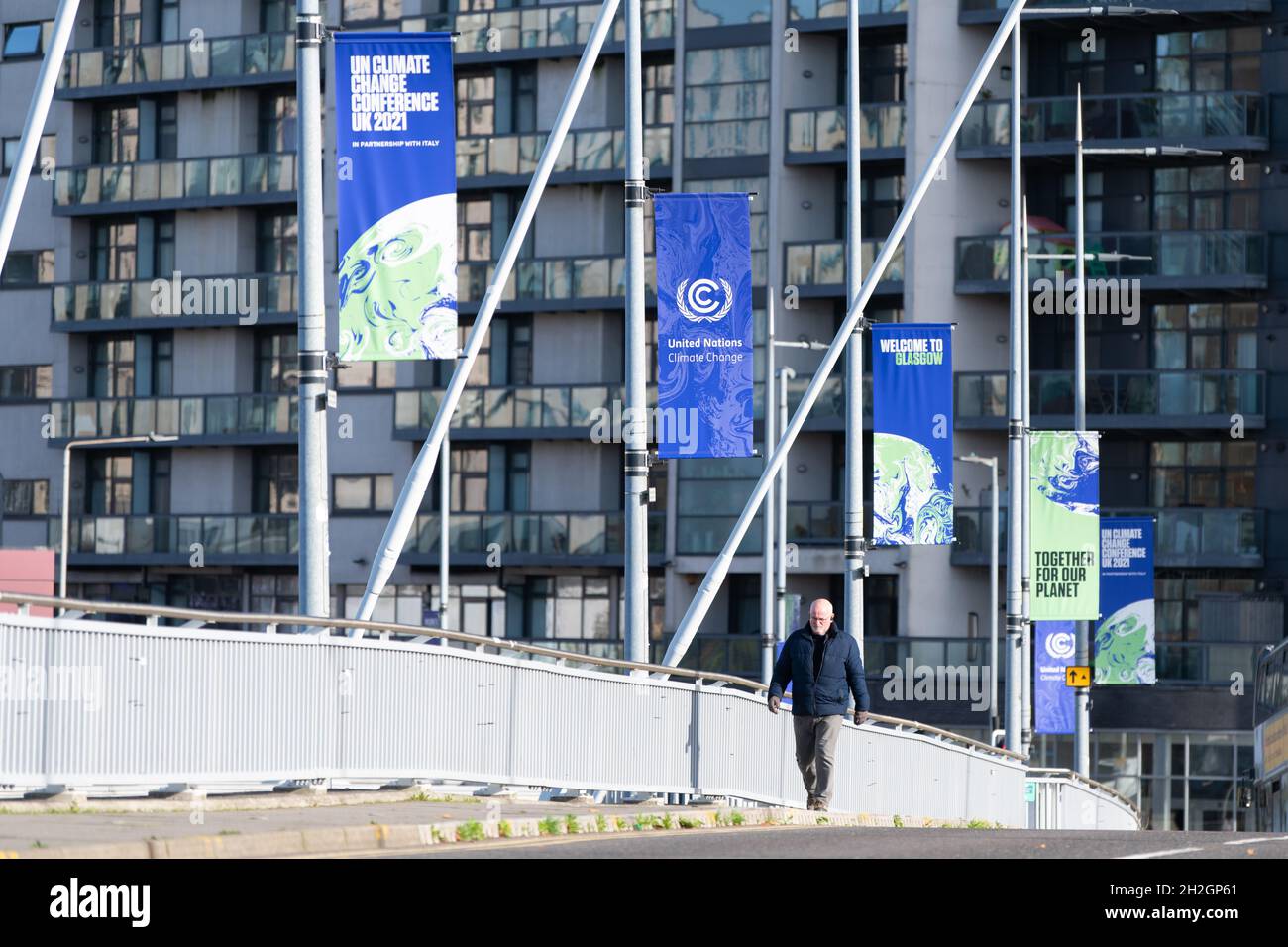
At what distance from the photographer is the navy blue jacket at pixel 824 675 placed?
22.9m

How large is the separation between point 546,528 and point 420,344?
46.0 meters

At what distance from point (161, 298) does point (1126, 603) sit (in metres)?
30.2

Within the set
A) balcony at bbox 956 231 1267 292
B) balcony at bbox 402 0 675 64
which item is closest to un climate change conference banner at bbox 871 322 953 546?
balcony at bbox 956 231 1267 292

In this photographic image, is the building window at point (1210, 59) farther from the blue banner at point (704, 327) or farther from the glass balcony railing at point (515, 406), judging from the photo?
the blue banner at point (704, 327)

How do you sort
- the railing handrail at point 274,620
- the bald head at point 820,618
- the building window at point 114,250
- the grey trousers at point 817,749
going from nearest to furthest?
1. the railing handrail at point 274,620
2. the bald head at point 820,618
3. the grey trousers at point 817,749
4. the building window at point 114,250

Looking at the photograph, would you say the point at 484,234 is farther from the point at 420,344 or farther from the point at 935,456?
the point at 420,344

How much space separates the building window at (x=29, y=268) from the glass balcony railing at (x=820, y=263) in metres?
22.5

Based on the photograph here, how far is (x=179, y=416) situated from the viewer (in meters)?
73.0

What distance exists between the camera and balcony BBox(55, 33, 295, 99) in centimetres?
7219

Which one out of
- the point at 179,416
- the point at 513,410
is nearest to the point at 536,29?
the point at 513,410

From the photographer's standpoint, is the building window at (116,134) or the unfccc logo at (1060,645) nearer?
the unfccc logo at (1060,645)

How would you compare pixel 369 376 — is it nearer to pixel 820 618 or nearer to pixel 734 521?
pixel 734 521

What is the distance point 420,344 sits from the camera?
74.5ft

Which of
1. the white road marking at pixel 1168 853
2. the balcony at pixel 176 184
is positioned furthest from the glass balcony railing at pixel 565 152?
the white road marking at pixel 1168 853
